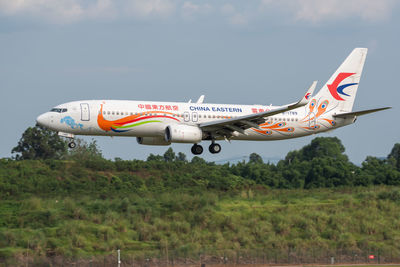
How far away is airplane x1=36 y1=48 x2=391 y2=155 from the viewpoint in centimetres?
5581

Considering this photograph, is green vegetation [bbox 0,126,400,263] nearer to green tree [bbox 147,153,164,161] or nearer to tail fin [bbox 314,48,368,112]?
tail fin [bbox 314,48,368,112]

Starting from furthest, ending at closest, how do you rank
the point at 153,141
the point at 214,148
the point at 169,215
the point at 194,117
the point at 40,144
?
the point at 40,144 → the point at 214,148 → the point at 153,141 → the point at 194,117 → the point at 169,215

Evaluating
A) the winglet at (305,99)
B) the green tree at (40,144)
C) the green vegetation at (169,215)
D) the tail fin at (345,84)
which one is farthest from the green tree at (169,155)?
the winglet at (305,99)

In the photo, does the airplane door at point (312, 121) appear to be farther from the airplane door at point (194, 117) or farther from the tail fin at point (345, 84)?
the airplane door at point (194, 117)

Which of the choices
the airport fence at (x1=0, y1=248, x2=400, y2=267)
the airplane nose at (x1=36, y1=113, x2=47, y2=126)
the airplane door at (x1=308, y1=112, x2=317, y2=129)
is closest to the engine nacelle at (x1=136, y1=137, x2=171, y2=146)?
the airplane nose at (x1=36, y1=113, x2=47, y2=126)

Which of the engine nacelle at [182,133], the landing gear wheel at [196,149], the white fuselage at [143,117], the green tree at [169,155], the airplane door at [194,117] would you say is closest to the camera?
the white fuselage at [143,117]

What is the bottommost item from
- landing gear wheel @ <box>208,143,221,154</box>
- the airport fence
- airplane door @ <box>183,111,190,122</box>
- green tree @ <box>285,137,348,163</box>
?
the airport fence

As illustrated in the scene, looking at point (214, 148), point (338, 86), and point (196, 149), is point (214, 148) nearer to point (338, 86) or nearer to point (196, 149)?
point (196, 149)

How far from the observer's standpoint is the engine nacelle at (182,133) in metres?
56.3

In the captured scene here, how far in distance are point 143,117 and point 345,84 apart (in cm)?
1972

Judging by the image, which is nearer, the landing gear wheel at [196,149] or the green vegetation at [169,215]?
the green vegetation at [169,215]

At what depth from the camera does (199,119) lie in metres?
58.4

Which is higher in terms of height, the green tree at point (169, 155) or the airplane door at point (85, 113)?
the green tree at point (169, 155)

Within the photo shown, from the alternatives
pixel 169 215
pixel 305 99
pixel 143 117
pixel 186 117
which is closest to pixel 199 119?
pixel 186 117
